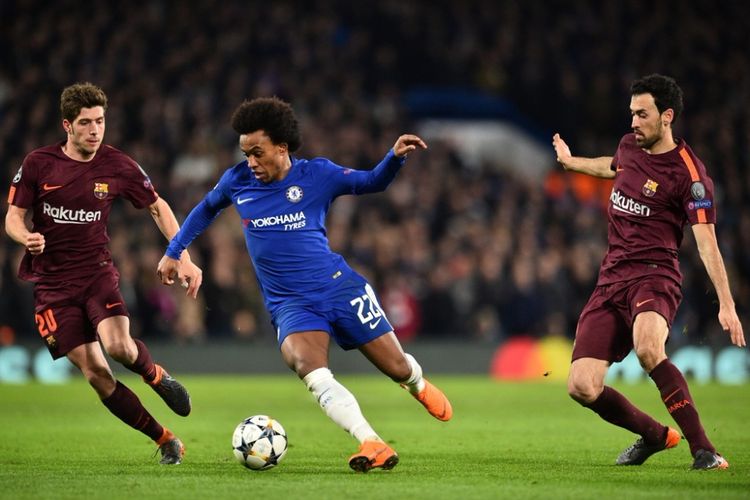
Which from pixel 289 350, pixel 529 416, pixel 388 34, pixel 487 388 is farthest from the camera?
pixel 388 34

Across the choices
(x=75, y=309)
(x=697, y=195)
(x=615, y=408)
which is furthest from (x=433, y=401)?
(x=75, y=309)

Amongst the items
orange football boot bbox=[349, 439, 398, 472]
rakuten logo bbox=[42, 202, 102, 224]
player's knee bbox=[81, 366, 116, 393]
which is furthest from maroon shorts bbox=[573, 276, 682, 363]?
rakuten logo bbox=[42, 202, 102, 224]

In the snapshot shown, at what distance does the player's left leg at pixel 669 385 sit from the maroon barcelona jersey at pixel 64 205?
149 inches

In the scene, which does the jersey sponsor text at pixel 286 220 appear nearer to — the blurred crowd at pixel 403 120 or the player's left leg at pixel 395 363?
the player's left leg at pixel 395 363

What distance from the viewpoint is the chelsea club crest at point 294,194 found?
827cm

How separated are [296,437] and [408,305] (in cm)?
831

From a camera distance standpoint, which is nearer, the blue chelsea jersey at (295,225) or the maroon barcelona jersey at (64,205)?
the blue chelsea jersey at (295,225)

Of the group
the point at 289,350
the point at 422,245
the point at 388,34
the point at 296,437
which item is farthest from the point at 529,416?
the point at 388,34

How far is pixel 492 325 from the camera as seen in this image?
19516 mm

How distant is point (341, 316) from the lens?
8.20 m

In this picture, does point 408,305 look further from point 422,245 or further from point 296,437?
point 296,437

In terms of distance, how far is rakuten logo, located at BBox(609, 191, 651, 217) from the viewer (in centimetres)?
852

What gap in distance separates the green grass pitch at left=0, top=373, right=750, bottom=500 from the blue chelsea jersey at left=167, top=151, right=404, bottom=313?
122 cm

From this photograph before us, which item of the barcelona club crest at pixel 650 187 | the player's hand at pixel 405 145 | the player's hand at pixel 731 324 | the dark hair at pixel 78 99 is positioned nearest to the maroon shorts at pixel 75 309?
the dark hair at pixel 78 99
